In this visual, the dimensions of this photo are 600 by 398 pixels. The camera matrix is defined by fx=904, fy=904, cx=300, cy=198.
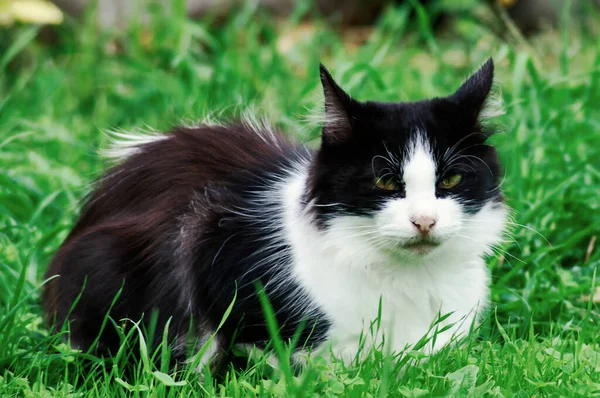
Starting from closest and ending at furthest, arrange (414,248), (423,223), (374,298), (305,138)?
(423,223)
(414,248)
(374,298)
(305,138)

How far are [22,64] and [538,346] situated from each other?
4.18m

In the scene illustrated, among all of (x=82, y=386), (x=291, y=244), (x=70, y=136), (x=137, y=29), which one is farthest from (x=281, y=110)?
(x=82, y=386)

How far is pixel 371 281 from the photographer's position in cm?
266

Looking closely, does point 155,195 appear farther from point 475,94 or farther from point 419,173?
point 475,94

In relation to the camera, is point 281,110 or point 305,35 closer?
point 281,110

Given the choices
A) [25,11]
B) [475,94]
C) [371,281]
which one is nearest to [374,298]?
[371,281]

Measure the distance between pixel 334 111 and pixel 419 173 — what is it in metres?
0.30

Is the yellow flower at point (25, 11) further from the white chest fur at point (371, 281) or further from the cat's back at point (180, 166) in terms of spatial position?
the white chest fur at point (371, 281)

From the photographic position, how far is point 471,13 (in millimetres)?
6281

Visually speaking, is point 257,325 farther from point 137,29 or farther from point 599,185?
point 137,29

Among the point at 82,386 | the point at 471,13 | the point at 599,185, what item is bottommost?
the point at 82,386

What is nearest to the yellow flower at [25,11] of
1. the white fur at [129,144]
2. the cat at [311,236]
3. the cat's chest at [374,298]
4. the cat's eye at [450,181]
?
the white fur at [129,144]

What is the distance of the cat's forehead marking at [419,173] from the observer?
2.49m

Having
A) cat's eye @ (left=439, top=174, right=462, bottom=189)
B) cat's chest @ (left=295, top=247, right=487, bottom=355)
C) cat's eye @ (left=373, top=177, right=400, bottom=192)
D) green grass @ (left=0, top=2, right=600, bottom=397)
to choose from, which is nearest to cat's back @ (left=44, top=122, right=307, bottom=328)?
green grass @ (left=0, top=2, right=600, bottom=397)
